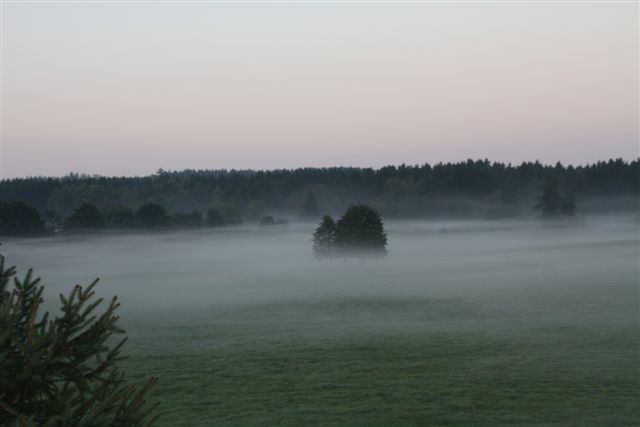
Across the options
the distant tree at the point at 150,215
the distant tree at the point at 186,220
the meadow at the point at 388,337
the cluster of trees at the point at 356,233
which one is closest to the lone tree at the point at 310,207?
the distant tree at the point at 186,220

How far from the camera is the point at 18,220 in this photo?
101 metres

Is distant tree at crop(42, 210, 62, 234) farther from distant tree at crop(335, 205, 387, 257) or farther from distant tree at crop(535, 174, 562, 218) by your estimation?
distant tree at crop(535, 174, 562, 218)

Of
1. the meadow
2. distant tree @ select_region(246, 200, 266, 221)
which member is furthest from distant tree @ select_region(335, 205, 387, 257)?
distant tree @ select_region(246, 200, 266, 221)

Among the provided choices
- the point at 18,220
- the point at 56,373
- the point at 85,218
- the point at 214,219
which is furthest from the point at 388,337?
the point at 214,219

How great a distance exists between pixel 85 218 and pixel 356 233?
59961 mm

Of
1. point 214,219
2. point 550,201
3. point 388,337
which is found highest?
point 550,201

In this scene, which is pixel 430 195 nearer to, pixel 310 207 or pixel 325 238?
pixel 310 207

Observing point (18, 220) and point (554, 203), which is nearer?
point (18, 220)

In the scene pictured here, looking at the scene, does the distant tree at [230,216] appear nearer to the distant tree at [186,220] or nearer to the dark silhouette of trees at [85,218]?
the distant tree at [186,220]

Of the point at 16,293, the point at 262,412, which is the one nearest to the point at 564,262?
the point at 262,412

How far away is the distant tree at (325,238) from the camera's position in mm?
75062

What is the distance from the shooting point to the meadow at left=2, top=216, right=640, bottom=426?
70.5 feet

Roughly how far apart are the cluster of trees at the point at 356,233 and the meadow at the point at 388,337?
8.08 feet

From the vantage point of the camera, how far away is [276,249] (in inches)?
4491
